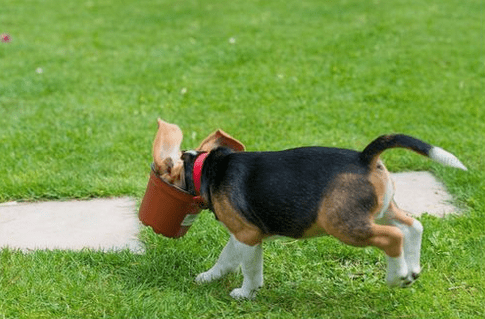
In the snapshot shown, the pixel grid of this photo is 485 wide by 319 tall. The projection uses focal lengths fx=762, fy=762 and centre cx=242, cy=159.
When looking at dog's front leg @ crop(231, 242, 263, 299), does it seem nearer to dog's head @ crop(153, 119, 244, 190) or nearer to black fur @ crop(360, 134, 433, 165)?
dog's head @ crop(153, 119, 244, 190)

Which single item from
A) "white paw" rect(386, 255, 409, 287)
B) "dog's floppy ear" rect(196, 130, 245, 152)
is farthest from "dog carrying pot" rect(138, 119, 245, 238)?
"white paw" rect(386, 255, 409, 287)

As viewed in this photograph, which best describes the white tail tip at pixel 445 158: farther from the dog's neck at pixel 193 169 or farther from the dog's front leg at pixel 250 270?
the dog's neck at pixel 193 169

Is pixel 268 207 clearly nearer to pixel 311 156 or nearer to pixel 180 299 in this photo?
pixel 311 156

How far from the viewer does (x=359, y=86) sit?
7887 mm

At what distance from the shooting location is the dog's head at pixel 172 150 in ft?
12.9

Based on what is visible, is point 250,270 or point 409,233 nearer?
point 409,233

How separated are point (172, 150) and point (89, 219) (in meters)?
1.24

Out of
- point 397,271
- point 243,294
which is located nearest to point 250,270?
point 243,294

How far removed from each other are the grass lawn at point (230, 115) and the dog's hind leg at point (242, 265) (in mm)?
65

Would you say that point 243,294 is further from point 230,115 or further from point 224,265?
point 230,115

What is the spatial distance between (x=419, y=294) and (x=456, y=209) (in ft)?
4.26

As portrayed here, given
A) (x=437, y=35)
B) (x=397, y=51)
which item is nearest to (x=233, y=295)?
(x=397, y=51)

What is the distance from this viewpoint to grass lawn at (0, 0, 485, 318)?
3992 millimetres

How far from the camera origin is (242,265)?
12.7 ft
